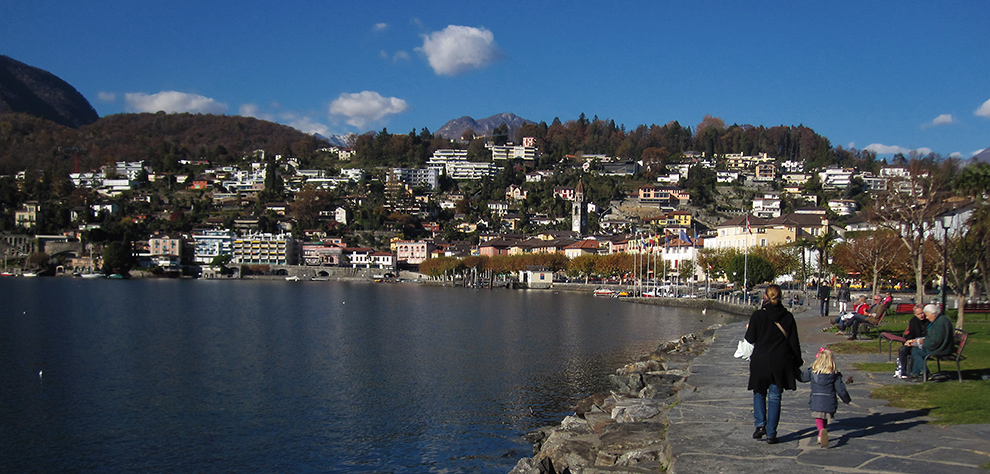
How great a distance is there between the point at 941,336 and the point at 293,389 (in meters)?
17.5

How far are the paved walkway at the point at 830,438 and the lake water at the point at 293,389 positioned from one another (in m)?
5.34

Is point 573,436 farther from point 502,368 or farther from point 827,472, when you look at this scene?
point 502,368

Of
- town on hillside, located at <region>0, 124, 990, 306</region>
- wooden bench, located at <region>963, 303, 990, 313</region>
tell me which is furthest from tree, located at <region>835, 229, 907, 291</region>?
town on hillside, located at <region>0, 124, 990, 306</region>

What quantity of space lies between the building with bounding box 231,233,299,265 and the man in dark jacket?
459ft

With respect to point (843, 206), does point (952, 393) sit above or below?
below

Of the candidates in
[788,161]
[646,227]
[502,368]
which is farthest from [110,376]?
[788,161]

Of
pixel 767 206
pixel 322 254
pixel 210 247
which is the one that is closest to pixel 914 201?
pixel 767 206

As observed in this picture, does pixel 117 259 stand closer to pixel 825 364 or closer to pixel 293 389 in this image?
pixel 293 389

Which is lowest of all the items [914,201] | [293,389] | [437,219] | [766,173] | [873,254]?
[293,389]

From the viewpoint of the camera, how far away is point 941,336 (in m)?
11.0

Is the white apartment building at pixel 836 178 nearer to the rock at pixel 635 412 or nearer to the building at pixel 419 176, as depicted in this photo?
the building at pixel 419 176

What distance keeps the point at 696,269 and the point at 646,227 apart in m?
50.9

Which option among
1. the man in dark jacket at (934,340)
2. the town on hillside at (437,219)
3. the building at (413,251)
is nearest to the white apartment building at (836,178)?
the town on hillside at (437,219)

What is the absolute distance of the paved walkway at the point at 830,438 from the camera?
7430 millimetres
